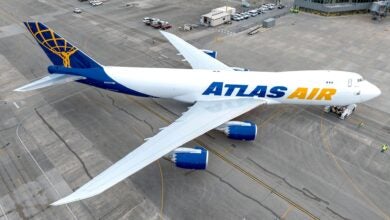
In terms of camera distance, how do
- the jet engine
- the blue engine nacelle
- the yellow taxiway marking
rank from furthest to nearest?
1. the jet engine
2. the blue engine nacelle
3. the yellow taxiway marking

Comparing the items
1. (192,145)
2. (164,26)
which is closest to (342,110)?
(192,145)

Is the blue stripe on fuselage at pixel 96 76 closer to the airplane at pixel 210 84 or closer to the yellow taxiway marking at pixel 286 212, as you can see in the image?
the airplane at pixel 210 84

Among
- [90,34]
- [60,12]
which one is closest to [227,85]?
[90,34]

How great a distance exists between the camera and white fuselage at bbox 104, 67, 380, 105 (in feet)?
106

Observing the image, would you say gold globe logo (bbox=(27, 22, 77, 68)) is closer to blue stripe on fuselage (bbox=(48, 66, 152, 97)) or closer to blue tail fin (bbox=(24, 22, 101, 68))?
blue tail fin (bbox=(24, 22, 101, 68))

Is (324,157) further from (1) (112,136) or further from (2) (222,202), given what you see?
(1) (112,136)

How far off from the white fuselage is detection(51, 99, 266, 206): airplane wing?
1.29m

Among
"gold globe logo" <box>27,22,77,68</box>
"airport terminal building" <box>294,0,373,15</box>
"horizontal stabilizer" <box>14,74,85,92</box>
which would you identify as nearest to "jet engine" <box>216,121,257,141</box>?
"horizontal stabilizer" <box>14,74,85,92</box>

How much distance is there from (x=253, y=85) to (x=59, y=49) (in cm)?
2342

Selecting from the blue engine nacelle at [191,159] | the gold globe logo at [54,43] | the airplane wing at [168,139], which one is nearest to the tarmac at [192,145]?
the blue engine nacelle at [191,159]

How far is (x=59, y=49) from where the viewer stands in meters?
33.2

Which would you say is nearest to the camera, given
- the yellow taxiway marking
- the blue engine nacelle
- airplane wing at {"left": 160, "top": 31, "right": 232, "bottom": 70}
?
the yellow taxiway marking

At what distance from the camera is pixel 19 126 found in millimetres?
33531

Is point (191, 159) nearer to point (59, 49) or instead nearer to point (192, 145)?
point (192, 145)
